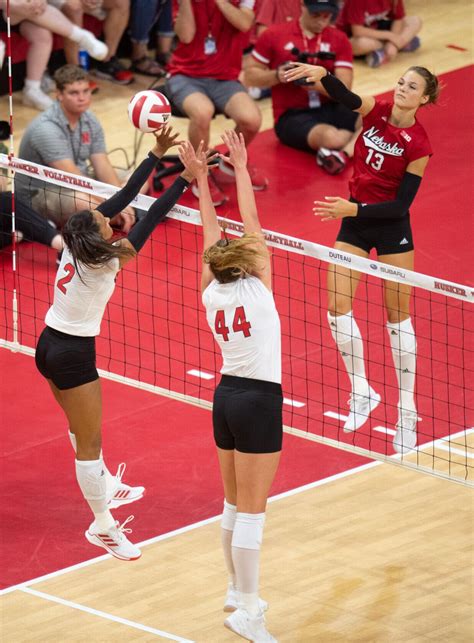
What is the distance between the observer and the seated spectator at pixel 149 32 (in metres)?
14.9

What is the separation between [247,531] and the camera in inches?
273

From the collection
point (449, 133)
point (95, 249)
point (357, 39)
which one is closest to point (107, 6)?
point (357, 39)

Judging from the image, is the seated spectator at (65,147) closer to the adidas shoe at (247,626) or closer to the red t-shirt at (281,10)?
the red t-shirt at (281,10)

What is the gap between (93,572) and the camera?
26.4 ft

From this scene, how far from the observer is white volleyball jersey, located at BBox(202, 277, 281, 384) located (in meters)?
6.84

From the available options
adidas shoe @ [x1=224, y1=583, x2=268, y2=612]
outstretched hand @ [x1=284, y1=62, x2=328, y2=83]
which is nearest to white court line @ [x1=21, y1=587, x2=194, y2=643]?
adidas shoe @ [x1=224, y1=583, x2=268, y2=612]

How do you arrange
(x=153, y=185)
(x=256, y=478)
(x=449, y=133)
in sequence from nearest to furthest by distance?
1. (x=256, y=478)
2. (x=153, y=185)
3. (x=449, y=133)

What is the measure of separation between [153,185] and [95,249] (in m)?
5.49

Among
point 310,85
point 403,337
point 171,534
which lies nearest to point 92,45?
point 310,85

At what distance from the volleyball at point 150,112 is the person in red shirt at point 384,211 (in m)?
0.88

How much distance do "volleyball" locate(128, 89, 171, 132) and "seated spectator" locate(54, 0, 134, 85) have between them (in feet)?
19.5

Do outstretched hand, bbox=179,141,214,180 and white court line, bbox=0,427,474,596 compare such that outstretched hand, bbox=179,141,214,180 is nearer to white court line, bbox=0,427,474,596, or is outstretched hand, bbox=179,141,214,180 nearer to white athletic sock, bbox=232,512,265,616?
white athletic sock, bbox=232,512,265,616

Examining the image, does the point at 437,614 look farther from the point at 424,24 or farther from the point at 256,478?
the point at 424,24

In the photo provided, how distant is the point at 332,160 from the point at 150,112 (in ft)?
15.7
